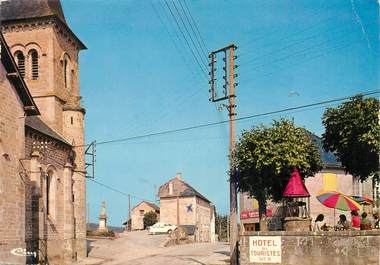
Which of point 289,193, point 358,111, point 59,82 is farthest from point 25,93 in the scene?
point 59,82

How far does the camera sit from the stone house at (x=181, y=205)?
246ft

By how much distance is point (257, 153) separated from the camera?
80.8ft

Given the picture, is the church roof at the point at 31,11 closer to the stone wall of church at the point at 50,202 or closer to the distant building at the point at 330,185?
the stone wall of church at the point at 50,202

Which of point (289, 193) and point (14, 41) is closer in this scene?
point (289, 193)

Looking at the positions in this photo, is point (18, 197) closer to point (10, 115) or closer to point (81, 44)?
point (10, 115)

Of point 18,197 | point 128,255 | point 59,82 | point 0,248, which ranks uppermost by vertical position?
point 59,82

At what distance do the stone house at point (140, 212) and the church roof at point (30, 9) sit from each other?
160 ft

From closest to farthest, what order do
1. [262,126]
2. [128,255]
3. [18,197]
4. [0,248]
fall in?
[0,248] < [18,197] < [262,126] < [128,255]

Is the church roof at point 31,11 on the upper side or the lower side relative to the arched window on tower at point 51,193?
upper

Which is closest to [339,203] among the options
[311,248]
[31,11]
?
[311,248]

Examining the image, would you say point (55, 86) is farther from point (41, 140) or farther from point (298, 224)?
point (298, 224)

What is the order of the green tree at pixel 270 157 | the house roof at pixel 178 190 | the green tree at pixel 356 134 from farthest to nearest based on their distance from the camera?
1. the house roof at pixel 178 190
2. the green tree at pixel 270 157
3. the green tree at pixel 356 134

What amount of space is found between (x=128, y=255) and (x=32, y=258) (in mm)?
9216

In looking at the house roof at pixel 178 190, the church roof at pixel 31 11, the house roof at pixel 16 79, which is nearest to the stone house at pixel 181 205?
the house roof at pixel 178 190
